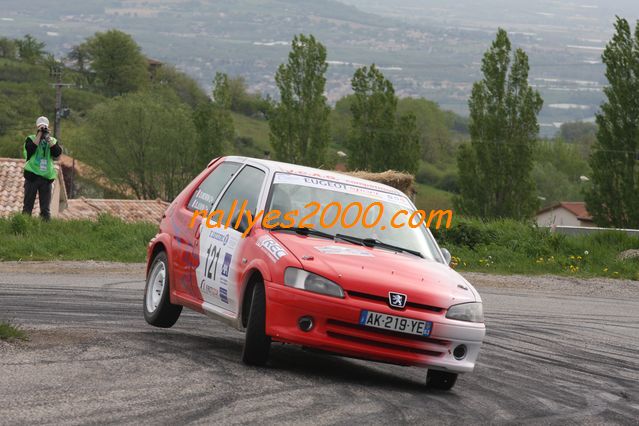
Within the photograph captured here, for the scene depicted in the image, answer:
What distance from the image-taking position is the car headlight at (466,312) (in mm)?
8328

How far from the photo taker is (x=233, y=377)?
774 cm

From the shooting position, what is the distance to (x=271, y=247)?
28.2ft

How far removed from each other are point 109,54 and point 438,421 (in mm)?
166387

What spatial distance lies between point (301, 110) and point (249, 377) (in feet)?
267

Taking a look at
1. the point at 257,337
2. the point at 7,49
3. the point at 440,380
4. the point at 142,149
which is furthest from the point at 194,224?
the point at 7,49

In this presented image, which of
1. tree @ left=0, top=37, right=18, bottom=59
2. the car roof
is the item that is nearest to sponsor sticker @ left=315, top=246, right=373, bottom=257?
the car roof

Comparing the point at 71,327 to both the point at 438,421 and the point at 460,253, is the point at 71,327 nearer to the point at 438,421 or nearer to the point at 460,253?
the point at 438,421

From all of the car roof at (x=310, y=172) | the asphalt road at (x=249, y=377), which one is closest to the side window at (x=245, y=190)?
the car roof at (x=310, y=172)

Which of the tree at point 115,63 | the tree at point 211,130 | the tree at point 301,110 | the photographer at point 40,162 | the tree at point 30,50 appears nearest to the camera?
the photographer at point 40,162

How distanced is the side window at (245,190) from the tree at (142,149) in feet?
316

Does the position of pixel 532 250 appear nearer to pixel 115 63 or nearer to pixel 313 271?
pixel 313 271

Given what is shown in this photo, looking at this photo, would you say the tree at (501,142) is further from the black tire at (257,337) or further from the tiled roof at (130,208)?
the black tire at (257,337)

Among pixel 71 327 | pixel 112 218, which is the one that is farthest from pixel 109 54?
pixel 71 327

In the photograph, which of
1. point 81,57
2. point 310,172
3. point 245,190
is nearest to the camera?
point 245,190
